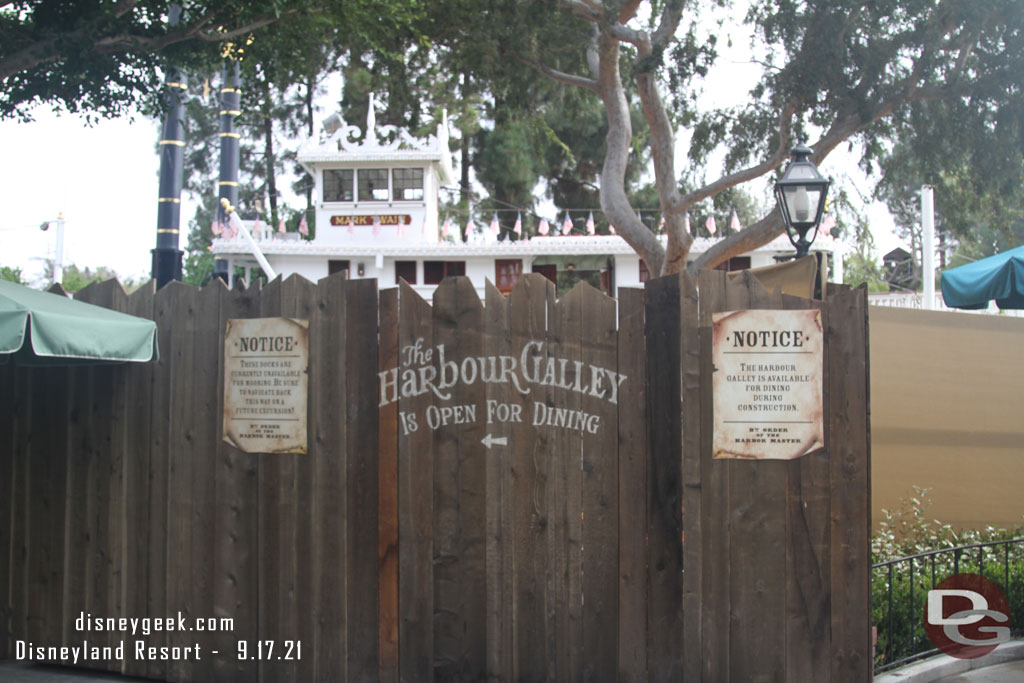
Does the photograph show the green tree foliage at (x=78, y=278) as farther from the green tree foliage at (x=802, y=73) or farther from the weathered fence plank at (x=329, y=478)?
the weathered fence plank at (x=329, y=478)

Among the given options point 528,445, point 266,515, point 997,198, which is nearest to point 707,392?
point 528,445

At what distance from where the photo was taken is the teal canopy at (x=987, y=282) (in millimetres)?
7980

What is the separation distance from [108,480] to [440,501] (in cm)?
235

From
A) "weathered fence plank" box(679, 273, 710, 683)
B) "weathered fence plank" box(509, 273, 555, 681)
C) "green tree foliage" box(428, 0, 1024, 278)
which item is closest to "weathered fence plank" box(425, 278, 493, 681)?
"weathered fence plank" box(509, 273, 555, 681)

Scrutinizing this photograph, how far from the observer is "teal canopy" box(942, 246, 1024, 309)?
26.2 ft

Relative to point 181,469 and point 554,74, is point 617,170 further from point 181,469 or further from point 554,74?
point 181,469

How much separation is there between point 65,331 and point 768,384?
385cm

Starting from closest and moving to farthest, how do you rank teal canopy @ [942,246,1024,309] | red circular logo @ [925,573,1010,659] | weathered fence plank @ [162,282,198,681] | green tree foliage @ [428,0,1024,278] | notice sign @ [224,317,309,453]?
notice sign @ [224,317,309,453] < weathered fence plank @ [162,282,198,681] < red circular logo @ [925,573,1010,659] < teal canopy @ [942,246,1024,309] < green tree foliage @ [428,0,1024,278]

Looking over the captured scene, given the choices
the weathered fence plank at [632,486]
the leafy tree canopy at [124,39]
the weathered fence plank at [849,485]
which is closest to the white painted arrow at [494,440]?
the weathered fence plank at [632,486]

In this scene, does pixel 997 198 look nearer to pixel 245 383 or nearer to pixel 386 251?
pixel 386 251

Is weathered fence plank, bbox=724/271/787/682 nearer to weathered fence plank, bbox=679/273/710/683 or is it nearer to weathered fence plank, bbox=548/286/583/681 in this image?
weathered fence plank, bbox=679/273/710/683

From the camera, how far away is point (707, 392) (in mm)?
4789

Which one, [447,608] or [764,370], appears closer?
[764,370]

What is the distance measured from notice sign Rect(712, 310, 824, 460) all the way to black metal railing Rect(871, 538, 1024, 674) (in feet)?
6.23
